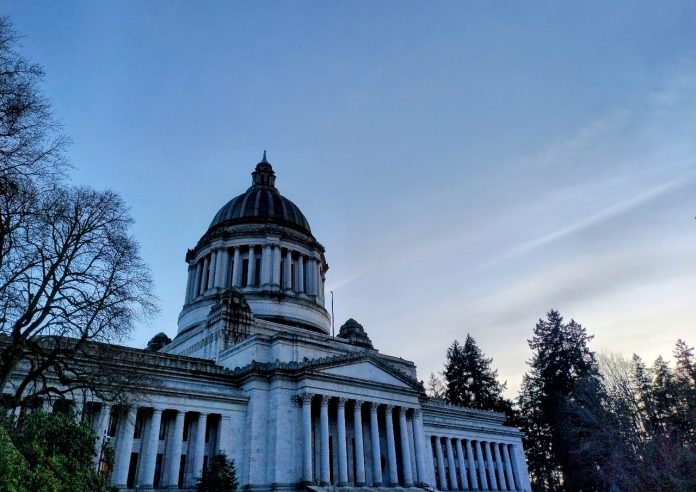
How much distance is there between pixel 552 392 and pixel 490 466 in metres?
17.5

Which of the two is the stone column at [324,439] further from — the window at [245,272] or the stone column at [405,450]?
the window at [245,272]

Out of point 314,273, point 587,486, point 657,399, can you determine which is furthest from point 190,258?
point 657,399

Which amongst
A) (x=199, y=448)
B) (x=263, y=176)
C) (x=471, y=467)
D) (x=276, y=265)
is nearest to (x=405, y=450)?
(x=471, y=467)

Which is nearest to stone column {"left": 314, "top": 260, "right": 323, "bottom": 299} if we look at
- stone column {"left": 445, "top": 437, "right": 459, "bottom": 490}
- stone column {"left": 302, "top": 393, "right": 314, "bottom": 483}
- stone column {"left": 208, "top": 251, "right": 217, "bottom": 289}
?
stone column {"left": 208, "top": 251, "right": 217, "bottom": 289}

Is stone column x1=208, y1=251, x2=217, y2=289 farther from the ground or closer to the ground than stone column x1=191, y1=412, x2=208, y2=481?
farther from the ground

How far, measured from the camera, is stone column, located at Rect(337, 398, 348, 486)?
33.6m

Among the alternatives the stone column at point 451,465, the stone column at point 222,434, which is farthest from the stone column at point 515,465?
the stone column at point 222,434

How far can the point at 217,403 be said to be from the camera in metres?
33.2

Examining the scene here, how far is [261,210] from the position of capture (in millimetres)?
54375

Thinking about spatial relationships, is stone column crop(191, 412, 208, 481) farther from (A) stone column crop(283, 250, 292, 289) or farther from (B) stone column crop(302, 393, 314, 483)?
(A) stone column crop(283, 250, 292, 289)

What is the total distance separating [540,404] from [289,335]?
4035cm

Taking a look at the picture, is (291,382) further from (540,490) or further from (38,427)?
(540,490)

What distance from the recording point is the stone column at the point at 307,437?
32.1 metres

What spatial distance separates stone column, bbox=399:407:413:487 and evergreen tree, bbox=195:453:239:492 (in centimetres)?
1465
